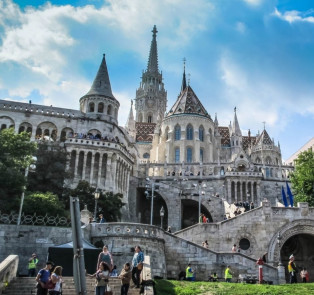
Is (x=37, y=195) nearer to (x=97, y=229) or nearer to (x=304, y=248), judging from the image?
(x=97, y=229)

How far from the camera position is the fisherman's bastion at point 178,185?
21297 mm

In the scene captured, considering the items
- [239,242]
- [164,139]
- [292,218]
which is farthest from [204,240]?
[164,139]

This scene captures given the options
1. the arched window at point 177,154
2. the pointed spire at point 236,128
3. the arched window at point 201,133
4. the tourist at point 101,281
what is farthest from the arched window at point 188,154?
the tourist at point 101,281

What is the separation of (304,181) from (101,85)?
83.1 feet

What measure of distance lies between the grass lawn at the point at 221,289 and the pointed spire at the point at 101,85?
1308 inches

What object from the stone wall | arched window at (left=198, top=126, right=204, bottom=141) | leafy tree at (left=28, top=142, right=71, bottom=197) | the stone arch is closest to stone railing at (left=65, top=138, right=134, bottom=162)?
leafy tree at (left=28, top=142, right=71, bottom=197)

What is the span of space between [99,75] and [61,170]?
16834 mm

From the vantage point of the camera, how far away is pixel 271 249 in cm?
2617

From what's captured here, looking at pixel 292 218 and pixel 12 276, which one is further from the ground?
pixel 292 218

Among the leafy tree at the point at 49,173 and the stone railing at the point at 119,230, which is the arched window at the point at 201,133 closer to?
the leafy tree at the point at 49,173

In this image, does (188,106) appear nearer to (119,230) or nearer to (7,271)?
(119,230)

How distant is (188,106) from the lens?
60781 mm

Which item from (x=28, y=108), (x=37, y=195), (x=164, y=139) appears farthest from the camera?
(x=164, y=139)

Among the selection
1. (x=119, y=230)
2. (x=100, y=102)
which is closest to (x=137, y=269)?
(x=119, y=230)
